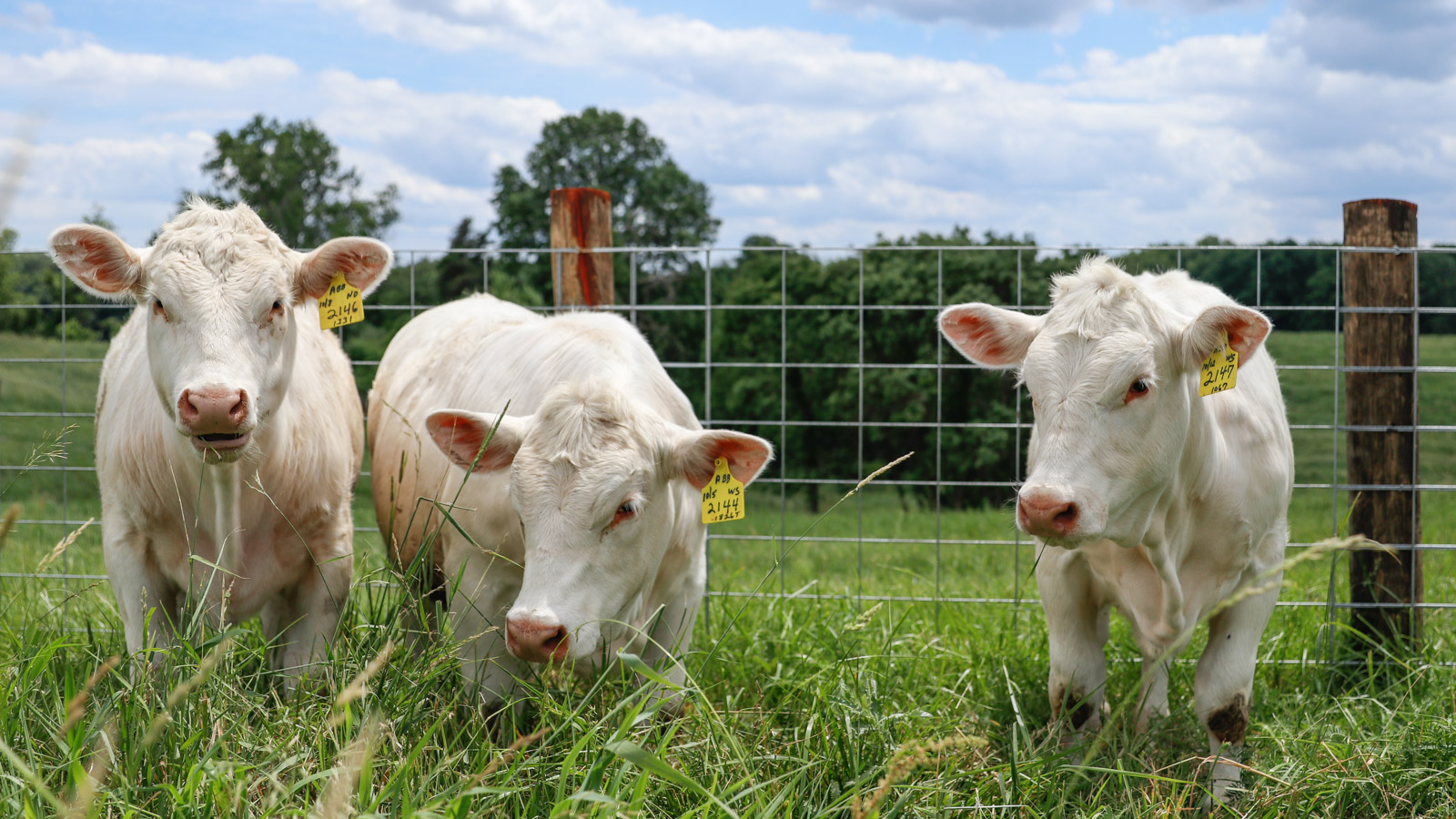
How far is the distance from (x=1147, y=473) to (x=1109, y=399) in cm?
27

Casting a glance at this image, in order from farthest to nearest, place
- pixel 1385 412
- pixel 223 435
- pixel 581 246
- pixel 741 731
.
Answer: pixel 581 246, pixel 1385 412, pixel 741 731, pixel 223 435

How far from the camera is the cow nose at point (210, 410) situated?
9.98ft

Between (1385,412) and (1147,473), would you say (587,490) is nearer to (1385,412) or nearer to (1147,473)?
(1147,473)

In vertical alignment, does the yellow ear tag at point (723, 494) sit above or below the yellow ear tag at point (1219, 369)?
below

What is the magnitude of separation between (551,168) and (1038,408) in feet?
90.2

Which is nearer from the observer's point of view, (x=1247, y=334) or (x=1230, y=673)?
(x=1247, y=334)

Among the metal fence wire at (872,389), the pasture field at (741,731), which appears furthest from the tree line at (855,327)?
the pasture field at (741,731)

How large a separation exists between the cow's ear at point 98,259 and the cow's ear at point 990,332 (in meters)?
2.77

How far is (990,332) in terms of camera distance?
3568mm

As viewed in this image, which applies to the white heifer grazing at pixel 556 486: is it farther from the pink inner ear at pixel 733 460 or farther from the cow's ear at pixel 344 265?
the cow's ear at pixel 344 265

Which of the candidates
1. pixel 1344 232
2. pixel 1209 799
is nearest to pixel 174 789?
pixel 1209 799

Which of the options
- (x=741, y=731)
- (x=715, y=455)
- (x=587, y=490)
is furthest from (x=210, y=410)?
(x=741, y=731)

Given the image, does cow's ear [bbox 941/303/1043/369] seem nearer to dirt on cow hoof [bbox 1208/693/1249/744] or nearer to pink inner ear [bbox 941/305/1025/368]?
pink inner ear [bbox 941/305/1025/368]

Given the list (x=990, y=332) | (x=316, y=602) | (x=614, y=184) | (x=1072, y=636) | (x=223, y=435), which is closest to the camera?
(x=223, y=435)
